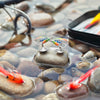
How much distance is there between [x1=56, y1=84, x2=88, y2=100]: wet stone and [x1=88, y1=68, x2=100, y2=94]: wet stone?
0.31ft

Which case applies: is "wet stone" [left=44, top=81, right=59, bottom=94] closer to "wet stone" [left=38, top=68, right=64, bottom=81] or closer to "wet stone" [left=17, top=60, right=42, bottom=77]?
"wet stone" [left=38, top=68, right=64, bottom=81]

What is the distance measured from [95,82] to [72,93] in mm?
312

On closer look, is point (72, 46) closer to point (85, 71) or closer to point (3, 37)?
point (85, 71)

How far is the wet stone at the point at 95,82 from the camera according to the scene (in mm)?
2299

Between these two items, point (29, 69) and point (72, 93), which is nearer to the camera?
point (72, 93)

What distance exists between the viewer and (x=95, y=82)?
231 centimetres

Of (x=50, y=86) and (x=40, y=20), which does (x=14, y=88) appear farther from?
(x=40, y=20)

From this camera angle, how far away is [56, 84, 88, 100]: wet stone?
2270 mm

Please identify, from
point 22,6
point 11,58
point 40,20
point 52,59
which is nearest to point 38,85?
point 52,59

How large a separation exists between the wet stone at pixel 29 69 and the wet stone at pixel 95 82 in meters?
0.80

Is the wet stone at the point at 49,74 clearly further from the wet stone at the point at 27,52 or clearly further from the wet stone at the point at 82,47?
the wet stone at the point at 82,47

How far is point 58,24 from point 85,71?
1.68 metres

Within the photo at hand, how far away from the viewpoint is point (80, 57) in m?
3.12

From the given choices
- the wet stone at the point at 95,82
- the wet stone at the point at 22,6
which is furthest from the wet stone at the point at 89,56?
the wet stone at the point at 22,6
